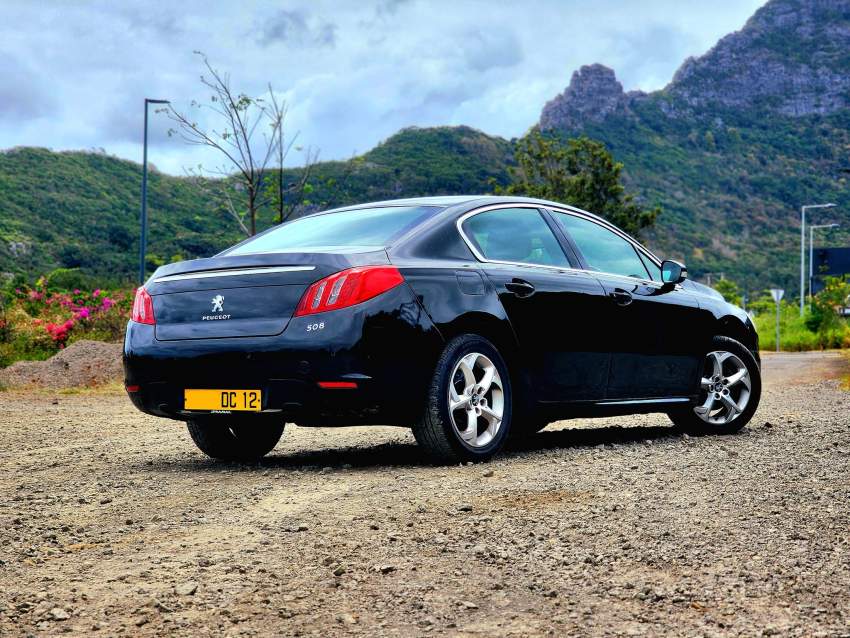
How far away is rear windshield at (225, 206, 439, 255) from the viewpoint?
267 inches

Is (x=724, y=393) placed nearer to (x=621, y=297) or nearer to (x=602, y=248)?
(x=621, y=297)

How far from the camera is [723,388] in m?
8.81

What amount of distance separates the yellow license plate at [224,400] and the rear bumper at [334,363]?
0.03 metres

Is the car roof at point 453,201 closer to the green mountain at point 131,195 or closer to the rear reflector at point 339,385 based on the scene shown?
the rear reflector at point 339,385

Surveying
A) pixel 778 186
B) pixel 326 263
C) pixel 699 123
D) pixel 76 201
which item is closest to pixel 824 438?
pixel 326 263

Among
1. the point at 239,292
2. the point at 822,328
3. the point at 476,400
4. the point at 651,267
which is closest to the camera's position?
the point at 239,292

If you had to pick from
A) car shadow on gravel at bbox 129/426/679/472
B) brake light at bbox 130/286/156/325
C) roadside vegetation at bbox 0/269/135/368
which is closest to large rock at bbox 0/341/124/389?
roadside vegetation at bbox 0/269/135/368

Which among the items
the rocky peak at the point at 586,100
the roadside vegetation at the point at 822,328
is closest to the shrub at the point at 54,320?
the roadside vegetation at the point at 822,328

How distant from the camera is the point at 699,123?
4722 inches

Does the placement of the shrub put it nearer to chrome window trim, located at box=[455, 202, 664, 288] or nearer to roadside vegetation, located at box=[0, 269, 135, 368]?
roadside vegetation, located at box=[0, 269, 135, 368]

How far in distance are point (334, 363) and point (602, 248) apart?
9.09ft

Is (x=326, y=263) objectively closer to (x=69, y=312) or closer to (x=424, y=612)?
(x=424, y=612)

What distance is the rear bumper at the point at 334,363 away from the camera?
6.12 m

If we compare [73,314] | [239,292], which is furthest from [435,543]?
[73,314]
